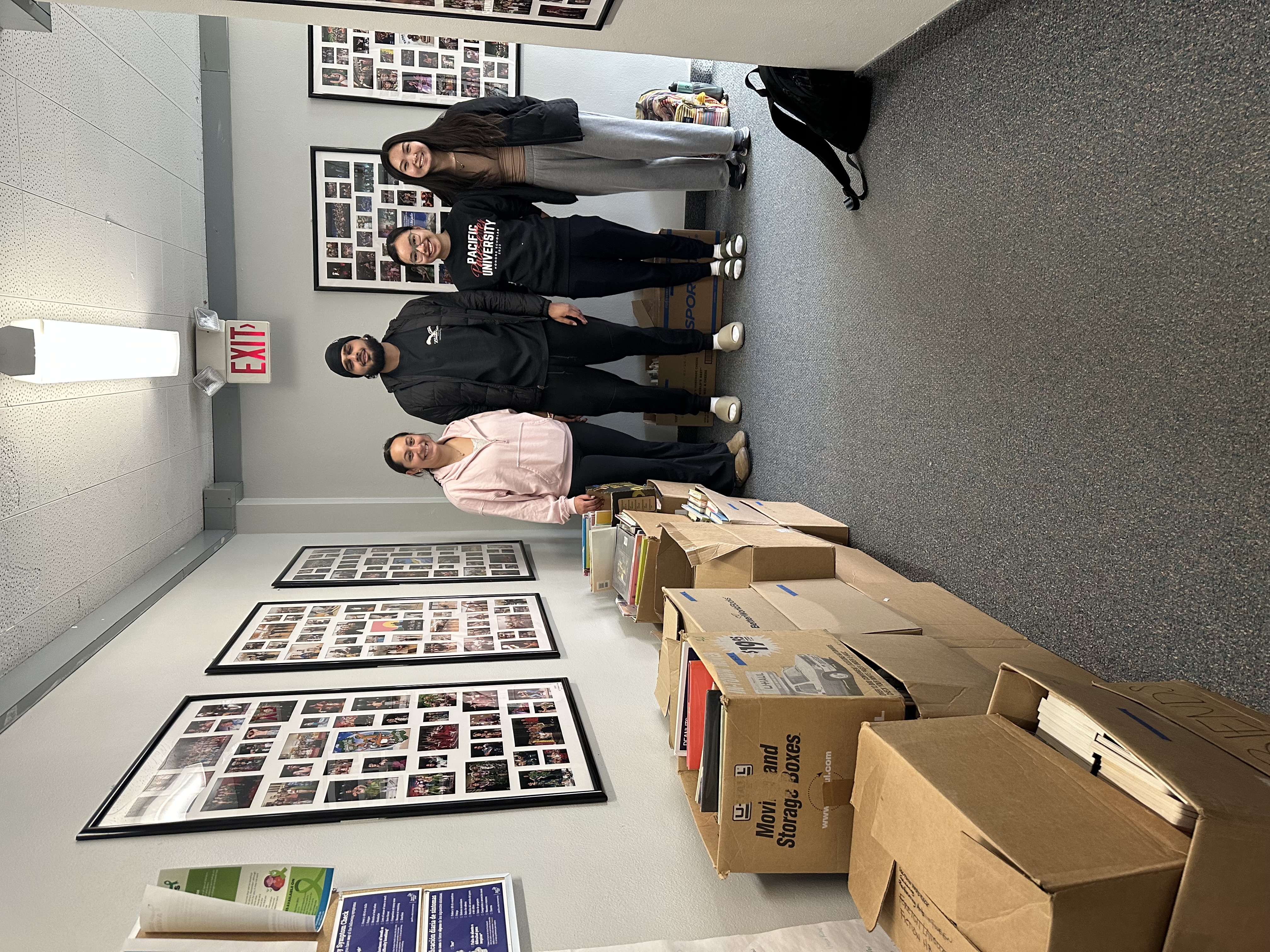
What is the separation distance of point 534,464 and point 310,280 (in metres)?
1.83

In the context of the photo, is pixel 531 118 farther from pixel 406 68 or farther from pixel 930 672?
pixel 930 672

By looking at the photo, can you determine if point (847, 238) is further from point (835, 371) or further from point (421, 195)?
point (421, 195)

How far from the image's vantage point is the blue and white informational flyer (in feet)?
4.81

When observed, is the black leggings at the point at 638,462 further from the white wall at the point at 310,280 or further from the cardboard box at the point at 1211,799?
the cardboard box at the point at 1211,799

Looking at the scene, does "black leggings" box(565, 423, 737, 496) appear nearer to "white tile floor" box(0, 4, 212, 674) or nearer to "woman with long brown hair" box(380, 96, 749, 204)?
"woman with long brown hair" box(380, 96, 749, 204)

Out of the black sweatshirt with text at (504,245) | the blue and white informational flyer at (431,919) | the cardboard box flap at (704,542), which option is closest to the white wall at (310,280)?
the black sweatshirt with text at (504,245)

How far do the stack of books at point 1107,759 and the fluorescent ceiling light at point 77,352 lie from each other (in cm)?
267

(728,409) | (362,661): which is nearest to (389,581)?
(362,661)

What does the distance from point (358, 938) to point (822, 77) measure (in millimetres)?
2862

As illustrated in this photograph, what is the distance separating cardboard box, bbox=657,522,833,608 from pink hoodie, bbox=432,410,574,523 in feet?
3.96

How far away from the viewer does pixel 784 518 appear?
3064mm

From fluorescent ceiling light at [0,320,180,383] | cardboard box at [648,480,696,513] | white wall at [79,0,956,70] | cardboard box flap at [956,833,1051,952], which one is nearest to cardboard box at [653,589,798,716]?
cardboard box flap at [956,833,1051,952]

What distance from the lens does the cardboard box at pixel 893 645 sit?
5.26ft

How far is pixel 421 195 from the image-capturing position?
4.53 m
